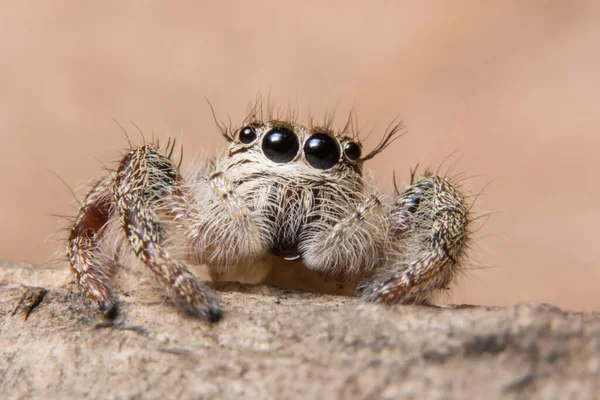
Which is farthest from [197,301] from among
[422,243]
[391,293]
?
[422,243]

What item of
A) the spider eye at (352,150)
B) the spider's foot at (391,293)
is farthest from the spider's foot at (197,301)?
the spider eye at (352,150)

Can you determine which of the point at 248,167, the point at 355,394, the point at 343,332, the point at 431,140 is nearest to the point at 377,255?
the point at 248,167

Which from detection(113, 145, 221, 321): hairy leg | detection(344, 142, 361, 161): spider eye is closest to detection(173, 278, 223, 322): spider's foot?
detection(113, 145, 221, 321): hairy leg

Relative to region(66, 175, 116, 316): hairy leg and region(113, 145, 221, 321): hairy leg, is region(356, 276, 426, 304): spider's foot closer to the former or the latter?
region(113, 145, 221, 321): hairy leg

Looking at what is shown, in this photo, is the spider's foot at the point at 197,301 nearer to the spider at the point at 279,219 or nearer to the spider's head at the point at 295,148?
the spider at the point at 279,219

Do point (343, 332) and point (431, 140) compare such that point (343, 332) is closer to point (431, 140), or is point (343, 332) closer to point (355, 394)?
point (355, 394)

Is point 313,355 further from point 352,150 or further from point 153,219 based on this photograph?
point 352,150

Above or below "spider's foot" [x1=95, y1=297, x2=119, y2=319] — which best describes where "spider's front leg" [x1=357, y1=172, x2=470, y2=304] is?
above
